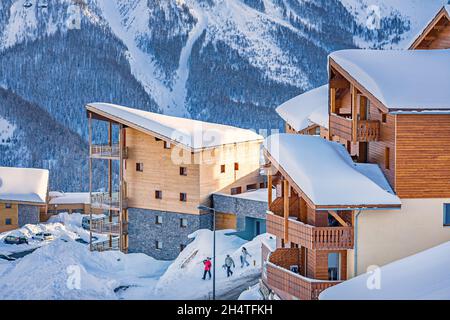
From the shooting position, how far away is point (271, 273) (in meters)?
30.9

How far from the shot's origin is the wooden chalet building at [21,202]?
226 ft

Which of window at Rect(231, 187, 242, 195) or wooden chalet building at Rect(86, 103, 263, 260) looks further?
window at Rect(231, 187, 242, 195)

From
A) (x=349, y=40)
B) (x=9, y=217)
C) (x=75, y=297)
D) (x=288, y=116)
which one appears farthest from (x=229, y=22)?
(x=75, y=297)

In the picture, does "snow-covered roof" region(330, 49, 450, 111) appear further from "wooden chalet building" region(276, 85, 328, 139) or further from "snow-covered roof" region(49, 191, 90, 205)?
"snow-covered roof" region(49, 191, 90, 205)

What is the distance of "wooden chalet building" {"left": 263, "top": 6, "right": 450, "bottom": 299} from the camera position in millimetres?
28844

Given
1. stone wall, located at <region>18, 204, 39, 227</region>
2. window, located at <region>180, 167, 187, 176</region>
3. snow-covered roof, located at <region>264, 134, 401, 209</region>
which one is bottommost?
stone wall, located at <region>18, 204, 39, 227</region>

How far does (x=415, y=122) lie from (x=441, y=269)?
270 inches

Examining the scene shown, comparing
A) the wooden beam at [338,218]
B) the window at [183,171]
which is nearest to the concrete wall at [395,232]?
the wooden beam at [338,218]

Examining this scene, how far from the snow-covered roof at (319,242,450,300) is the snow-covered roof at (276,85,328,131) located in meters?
18.8

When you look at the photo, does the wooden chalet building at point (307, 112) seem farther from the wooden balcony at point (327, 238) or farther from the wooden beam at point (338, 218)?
the wooden beam at point (338, 218)

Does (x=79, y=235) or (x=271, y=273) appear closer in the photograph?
(x=271, y=273)

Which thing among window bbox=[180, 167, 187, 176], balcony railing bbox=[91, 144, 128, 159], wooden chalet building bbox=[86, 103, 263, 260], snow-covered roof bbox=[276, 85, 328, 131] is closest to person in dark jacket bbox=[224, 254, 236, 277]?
snow-covered roof bbox=[276, 85, 328, 131]

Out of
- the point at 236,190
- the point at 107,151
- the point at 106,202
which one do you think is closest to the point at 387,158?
the point at 236,190
